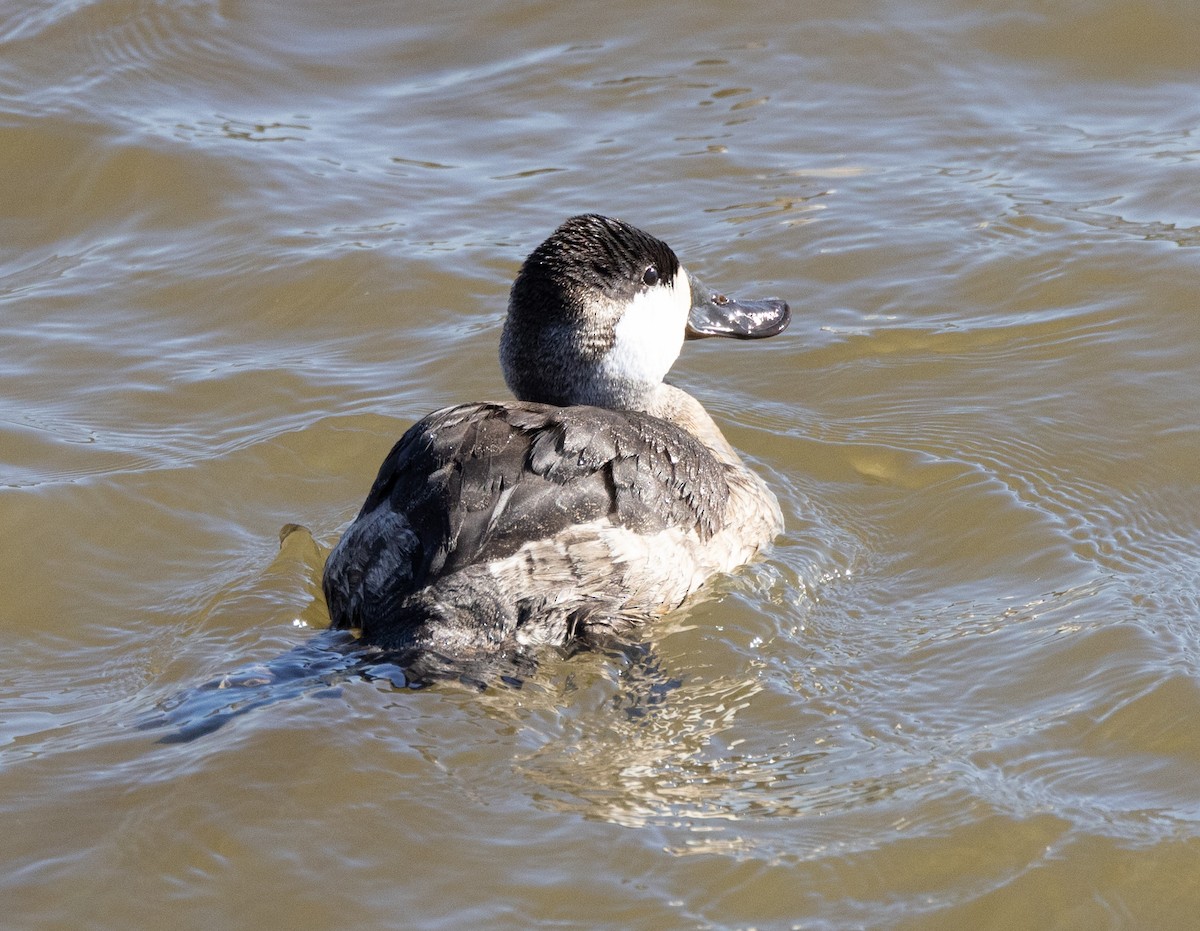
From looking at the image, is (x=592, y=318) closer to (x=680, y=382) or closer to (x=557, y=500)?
(x=557, y=500)

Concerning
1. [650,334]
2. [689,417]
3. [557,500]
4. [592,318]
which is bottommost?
[689,417]

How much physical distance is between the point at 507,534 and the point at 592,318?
1.08 meters

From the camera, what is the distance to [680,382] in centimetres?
673

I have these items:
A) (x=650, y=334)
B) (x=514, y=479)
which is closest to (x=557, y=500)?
(x=514, y=479)

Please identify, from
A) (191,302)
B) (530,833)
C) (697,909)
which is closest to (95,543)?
(191,302)

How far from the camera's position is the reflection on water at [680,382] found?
3785 mm

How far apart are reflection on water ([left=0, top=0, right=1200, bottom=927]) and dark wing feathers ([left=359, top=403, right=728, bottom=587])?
39 cm

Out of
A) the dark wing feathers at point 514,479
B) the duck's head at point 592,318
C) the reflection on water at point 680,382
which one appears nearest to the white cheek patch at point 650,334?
the duck's head at point 592,318

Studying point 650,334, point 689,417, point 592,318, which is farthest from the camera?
point 689,417

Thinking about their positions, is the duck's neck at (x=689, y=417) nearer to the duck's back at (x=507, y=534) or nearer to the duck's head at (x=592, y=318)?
the duck's head at (x=592, y=318)

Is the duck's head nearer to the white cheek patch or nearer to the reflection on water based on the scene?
the white cheek patch

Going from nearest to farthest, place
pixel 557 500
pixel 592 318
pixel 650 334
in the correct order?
pixel 557 500, pixel 592 318, pixel 650 334

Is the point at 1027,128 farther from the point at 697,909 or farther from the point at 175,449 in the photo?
the point at 697,909

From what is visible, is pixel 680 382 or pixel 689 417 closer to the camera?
pixel 689 417
